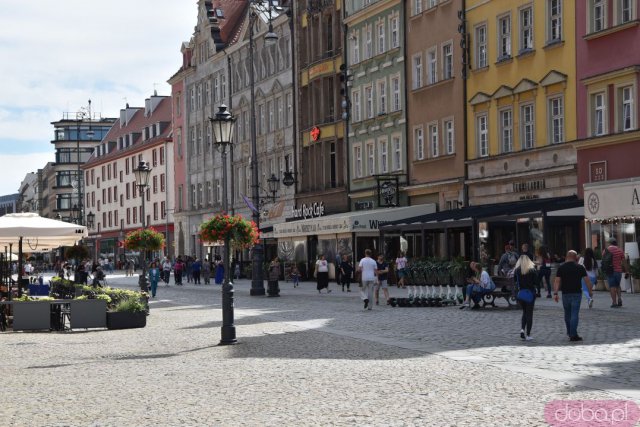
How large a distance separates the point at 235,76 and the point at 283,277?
1896cm

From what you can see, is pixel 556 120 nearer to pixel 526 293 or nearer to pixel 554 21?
pixel 554 21

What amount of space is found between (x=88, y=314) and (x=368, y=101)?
114 feet

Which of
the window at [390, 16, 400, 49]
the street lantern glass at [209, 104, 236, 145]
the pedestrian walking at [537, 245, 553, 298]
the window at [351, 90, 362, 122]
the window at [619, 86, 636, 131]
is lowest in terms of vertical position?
the pedestrian walking at [537, 245, 553, 298]

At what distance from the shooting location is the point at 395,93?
57.7 meters

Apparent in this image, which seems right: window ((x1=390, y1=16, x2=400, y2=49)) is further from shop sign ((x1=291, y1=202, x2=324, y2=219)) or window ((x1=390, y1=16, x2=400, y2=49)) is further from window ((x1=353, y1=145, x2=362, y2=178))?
shop sign ((x1=291, y1=202, x2=324, y2=219))

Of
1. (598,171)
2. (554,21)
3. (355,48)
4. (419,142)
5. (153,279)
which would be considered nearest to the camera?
(598,171)

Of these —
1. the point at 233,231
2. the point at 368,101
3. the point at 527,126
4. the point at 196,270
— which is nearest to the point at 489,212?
the point at 527,126

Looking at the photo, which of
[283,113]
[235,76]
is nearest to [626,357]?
[283,113]

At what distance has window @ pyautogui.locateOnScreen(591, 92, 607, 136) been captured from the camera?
1592 inches

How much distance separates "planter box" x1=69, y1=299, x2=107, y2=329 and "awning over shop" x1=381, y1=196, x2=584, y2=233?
16.2 metres

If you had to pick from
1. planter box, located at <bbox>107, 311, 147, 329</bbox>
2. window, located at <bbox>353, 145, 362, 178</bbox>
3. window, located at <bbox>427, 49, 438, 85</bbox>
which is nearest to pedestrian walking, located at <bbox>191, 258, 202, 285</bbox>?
window, located at <bbox>353, 145, 362, 178</bbox>

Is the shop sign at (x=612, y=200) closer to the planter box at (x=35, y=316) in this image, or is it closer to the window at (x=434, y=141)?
the window at (x=434, y=141)

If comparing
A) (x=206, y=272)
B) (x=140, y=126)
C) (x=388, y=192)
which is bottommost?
(x=206, y=272)

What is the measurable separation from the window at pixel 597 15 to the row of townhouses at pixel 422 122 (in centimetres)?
7
